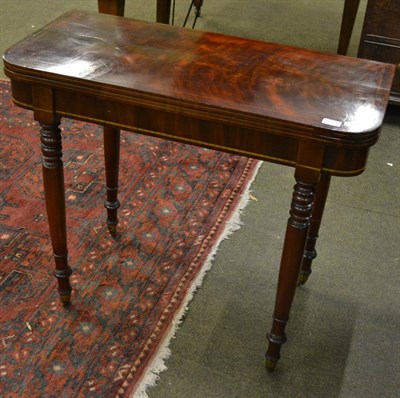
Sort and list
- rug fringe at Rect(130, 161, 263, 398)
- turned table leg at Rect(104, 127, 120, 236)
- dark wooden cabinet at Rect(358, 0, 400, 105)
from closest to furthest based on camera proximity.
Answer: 1. rug fringe at Rect(130, 161, 263, 398)
2. turned table leg at Rect(104, 127, 120, 236)
3. dark wooden cabinet at Rect(358, 0, 400, 105)

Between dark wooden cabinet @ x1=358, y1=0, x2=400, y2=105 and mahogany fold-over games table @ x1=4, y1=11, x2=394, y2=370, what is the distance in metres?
1.12

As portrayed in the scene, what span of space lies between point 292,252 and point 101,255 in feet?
2.37

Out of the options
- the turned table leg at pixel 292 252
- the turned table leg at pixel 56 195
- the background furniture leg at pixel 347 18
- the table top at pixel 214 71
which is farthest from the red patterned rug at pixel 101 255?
the background furniture leg at pixel 347 18

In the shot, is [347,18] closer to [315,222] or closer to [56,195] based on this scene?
[315,222]

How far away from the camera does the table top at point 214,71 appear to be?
124 centimetres

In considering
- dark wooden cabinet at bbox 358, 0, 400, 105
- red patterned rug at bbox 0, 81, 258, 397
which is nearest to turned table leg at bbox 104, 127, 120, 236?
red patterned rug at bbox 0, 81, 258, 397

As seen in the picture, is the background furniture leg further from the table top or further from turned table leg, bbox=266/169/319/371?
turned table leg, bbox=266/169/319/371

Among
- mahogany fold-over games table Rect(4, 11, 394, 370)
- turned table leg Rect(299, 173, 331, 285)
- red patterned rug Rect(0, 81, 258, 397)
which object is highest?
mahogany fold-over games table Rect(4, 11, 394, 370)

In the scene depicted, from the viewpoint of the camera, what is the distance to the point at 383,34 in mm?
2504

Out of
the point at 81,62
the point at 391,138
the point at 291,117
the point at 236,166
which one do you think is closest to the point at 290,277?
the point at 291,117

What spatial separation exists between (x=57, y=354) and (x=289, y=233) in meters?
0.66

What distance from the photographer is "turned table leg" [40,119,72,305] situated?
4.65ft

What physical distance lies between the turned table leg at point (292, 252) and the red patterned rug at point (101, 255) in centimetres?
28

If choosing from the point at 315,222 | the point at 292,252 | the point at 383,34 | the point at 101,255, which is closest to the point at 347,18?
the point at 383,34
